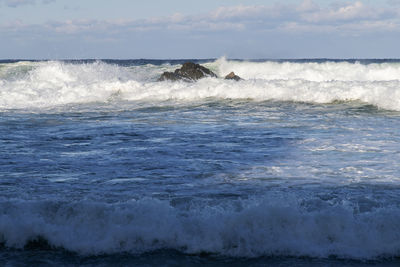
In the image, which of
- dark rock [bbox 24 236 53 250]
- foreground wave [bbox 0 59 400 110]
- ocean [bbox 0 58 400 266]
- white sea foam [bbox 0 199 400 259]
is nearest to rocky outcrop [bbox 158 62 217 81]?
foreground wave [bbox 0 59 400 110]

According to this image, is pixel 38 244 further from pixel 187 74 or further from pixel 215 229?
pixel 187 74

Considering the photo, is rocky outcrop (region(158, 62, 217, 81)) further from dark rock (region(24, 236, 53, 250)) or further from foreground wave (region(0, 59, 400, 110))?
dark rock (region(24, 236, 53, 250))

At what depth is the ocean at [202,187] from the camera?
16.9ft

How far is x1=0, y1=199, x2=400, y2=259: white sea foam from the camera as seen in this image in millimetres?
5141

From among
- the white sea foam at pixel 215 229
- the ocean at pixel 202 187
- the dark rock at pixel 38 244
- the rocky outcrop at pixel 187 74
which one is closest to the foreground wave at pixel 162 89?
the rocky outcrop at pixel 187 74

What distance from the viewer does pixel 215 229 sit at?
534 cm

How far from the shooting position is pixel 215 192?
21.5ft

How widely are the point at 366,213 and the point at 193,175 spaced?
2.47 meters

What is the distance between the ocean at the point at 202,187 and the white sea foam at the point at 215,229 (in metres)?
0.01

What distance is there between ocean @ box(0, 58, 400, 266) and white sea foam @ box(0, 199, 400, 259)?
11mm

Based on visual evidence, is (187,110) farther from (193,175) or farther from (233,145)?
(193,175)

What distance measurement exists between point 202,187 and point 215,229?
1455 mm

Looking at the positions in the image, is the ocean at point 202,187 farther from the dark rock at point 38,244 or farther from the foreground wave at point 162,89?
the foreground wave at point 162,89

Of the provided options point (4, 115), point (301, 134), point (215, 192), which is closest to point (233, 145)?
point (301, 134)
